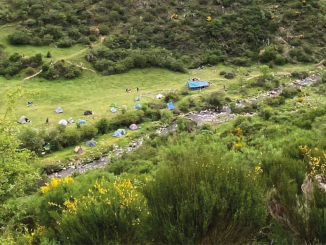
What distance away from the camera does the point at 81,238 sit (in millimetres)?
5770

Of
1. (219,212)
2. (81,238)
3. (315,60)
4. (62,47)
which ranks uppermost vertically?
(219,212)

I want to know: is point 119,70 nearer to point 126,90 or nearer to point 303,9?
point 126,90

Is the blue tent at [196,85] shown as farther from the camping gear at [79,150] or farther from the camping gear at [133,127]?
the camping gear at [79,150]

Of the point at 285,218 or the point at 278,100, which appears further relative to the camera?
the point at 278,100

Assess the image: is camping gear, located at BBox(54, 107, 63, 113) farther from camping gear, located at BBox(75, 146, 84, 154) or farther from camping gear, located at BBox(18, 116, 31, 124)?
camping gear, located at BBox(75, 146, 84, 154)

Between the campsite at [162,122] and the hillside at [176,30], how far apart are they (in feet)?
0.58

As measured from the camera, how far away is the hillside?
47344mm

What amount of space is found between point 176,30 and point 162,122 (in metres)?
25.0

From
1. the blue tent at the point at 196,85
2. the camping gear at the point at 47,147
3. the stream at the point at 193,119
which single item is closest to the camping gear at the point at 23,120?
the camping gear at the point at 47,147

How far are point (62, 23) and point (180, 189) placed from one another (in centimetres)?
4954

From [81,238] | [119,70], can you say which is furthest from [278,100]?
[81,238]

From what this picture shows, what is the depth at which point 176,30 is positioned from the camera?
52625mm

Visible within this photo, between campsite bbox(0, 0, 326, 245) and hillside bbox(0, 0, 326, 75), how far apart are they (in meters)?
0.18

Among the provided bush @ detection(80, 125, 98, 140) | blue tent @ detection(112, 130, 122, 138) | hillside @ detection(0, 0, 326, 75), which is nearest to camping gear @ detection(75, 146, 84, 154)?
bush @ detection(80, 125, 98, 140)
